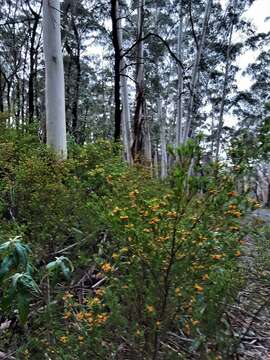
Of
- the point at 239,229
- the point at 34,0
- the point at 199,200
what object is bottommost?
the point at 239,229

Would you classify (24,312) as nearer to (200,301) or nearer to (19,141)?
(200,301)

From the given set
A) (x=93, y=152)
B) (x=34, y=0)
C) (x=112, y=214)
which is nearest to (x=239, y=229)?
(x=112, y=214)

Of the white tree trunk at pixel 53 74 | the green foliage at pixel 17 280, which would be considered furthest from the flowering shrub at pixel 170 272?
the white tree trunk at pixel 53 74

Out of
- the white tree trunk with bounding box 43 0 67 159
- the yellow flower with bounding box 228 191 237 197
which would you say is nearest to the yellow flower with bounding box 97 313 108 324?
the yellow flower with bounding box 228 191 237 197

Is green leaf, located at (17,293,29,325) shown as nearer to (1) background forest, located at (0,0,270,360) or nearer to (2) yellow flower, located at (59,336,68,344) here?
(1) background forest, located at (0,0,270,360)

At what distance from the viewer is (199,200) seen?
1.23 m

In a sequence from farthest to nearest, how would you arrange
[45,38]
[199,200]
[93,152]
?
[45,38]
[93,152]
[199,200]

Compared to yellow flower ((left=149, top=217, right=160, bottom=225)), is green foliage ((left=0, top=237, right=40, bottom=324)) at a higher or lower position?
lower

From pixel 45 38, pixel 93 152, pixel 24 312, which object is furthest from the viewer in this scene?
pixel 45 38

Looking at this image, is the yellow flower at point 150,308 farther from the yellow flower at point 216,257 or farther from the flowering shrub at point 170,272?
the yellow flower at point 216,257

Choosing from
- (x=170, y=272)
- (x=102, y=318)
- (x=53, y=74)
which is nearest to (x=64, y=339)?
(x=102, y=318)

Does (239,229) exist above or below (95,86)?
below

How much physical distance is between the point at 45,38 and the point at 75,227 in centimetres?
258

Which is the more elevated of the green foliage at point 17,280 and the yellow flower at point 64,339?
the green foliage at point 17,280
